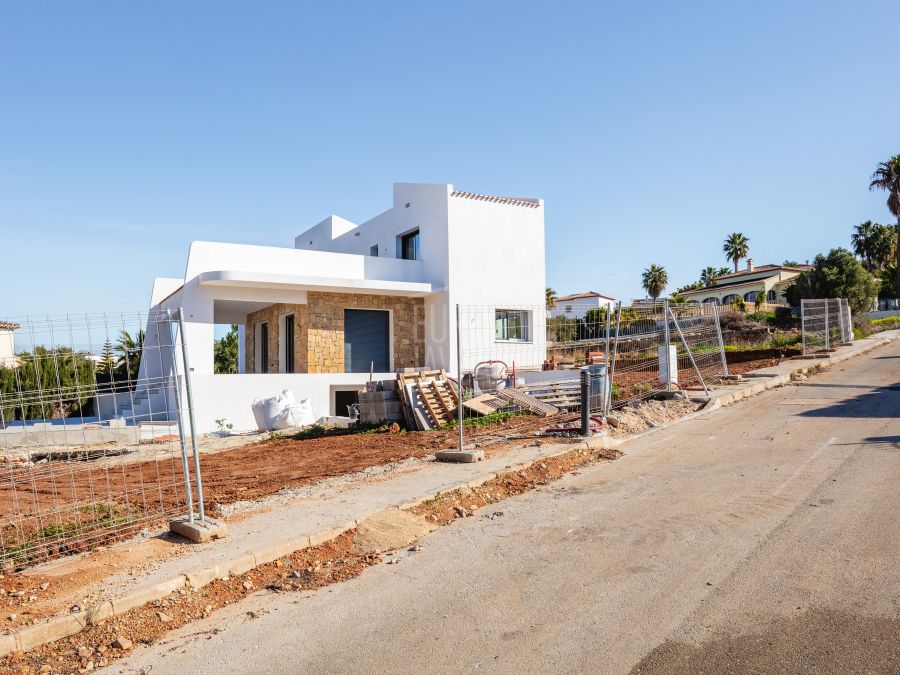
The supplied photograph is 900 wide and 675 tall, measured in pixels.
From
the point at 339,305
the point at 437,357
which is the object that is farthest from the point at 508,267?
the point at 339,305

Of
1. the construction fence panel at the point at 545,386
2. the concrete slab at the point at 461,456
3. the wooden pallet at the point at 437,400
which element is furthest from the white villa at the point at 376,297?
the concrete slab at the point at 461,456

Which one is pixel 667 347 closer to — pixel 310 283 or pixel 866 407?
pixel 866 407

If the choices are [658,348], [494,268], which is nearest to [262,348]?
[494,268]

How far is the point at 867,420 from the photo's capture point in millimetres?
10867

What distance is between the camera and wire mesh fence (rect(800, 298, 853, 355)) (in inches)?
862

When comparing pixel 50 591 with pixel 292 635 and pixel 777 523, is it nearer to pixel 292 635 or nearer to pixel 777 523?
pixel 292 635

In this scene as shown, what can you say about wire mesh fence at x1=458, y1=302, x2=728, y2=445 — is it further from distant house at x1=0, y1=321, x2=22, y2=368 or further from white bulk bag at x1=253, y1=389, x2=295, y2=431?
distant house at x1=0, y1=321, x2=22, y2=368

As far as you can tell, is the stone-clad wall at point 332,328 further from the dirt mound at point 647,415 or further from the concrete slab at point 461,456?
the concrete slab at point 461,456

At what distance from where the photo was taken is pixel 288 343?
2303cm

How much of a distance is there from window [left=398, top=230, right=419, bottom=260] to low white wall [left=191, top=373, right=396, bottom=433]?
664 cm

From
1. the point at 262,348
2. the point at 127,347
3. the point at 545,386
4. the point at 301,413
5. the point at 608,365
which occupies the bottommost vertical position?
the point at 301,413

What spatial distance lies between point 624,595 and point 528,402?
362 inches

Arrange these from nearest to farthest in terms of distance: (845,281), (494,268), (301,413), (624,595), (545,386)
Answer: (624,595)
(545,386)
(301,413)
(494,268)
(845,281)

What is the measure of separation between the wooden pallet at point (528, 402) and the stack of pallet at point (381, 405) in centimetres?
235
